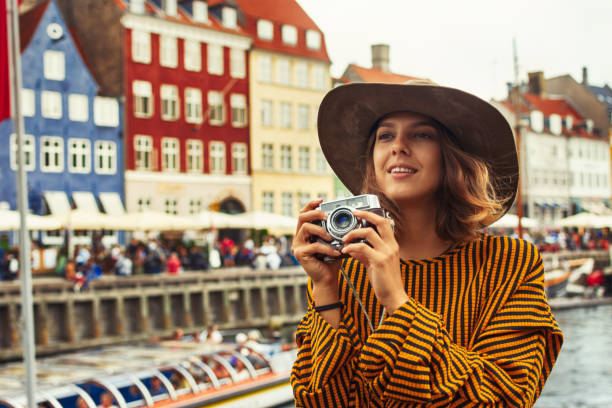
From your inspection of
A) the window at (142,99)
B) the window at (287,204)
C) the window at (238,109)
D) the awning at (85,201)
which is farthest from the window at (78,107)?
the window at (287,204)

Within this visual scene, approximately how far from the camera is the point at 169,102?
3606 cm

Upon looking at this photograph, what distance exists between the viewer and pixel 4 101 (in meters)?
9.66

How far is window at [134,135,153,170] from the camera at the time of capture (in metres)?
34.7

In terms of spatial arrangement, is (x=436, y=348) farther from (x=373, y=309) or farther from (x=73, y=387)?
(x=73, y=387)

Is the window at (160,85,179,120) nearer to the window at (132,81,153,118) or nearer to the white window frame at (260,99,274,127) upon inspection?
the window at (132,81,153,118)

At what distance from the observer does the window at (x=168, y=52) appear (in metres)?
35.8

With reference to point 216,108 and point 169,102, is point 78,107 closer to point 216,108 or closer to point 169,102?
point 169,102

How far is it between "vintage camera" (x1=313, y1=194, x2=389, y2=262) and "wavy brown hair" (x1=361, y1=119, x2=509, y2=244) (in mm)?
197

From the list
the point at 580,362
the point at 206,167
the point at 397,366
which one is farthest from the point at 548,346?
the point at 206,167

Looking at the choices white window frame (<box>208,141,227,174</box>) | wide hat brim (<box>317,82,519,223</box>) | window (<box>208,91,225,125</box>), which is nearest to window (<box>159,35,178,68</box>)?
window (<box>208,91,225,125</box>)

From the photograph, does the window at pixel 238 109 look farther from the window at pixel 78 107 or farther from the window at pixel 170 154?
the window at pixel 78 107

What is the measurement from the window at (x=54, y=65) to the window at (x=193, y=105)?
5.62 metres

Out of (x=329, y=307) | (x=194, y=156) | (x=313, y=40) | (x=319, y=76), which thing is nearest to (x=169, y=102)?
(x=194, y=156)

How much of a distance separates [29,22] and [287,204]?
13.3 metres
